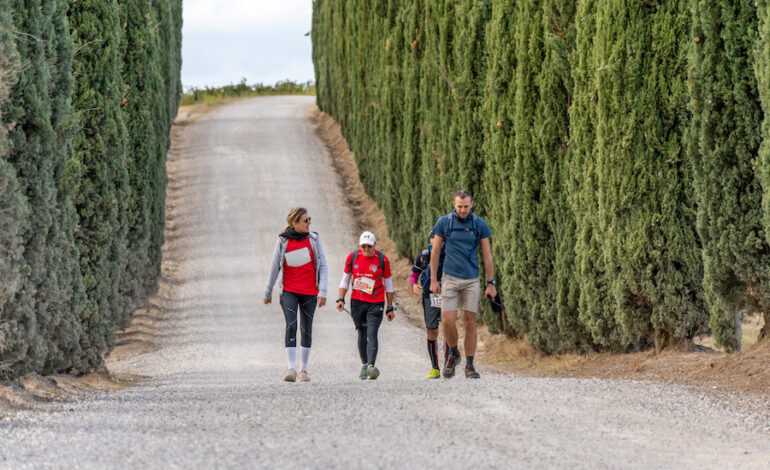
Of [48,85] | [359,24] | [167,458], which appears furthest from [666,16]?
[359,24]

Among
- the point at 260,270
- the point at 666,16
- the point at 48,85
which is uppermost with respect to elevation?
the point at 666,16

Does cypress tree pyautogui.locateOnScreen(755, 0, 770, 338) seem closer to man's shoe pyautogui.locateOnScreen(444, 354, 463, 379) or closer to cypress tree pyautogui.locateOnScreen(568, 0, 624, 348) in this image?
cypress tree pyautogui.locateOnScreen(568, 0, 624, 348)

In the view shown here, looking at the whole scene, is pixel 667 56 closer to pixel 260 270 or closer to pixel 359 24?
pixel 260 270

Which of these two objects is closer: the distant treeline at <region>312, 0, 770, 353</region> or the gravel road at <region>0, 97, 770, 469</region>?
the gravel road at <region>0, 97, 770, 469</region>

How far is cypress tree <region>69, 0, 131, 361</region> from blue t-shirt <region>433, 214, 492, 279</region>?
4.15 meters

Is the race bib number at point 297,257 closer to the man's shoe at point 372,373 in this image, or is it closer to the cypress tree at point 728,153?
the man's shoe at point 372,373

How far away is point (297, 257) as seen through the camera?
923 cm

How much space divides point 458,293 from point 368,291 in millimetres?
1133

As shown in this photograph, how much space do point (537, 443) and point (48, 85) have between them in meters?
5.61

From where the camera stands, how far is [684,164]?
8.98 m

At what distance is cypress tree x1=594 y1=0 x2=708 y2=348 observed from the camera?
9016mm

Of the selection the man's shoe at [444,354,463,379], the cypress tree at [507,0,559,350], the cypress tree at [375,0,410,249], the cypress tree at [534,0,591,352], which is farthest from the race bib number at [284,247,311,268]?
the cypress tree at [375,0,410,249]

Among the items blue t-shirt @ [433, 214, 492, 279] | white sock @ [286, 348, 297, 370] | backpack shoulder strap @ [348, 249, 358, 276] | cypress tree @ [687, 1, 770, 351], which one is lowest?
white sock @ [286, 348, 297, 370]

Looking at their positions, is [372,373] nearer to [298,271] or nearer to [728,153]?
[298,271]
